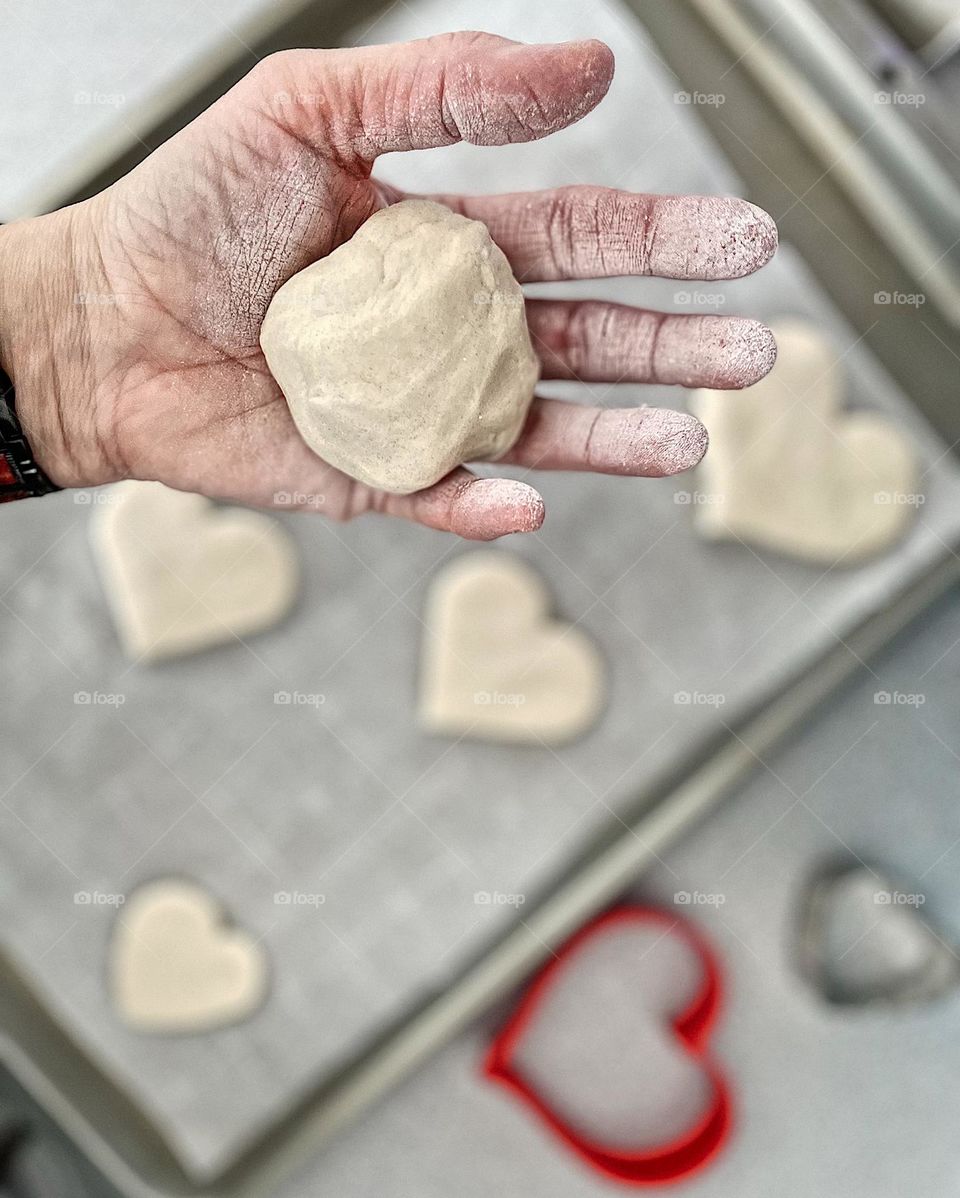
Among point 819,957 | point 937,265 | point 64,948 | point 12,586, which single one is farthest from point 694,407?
point 64,948

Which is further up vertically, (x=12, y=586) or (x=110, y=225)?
(x=110, y=225)

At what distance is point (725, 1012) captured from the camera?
2.76ft

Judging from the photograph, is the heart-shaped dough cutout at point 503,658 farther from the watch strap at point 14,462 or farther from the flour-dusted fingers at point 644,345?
the watch strap at point 14,462

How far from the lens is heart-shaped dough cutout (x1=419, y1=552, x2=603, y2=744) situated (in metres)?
0.81

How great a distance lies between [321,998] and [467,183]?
745 mm

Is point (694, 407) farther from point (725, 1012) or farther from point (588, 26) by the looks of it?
point (725, 1012)
